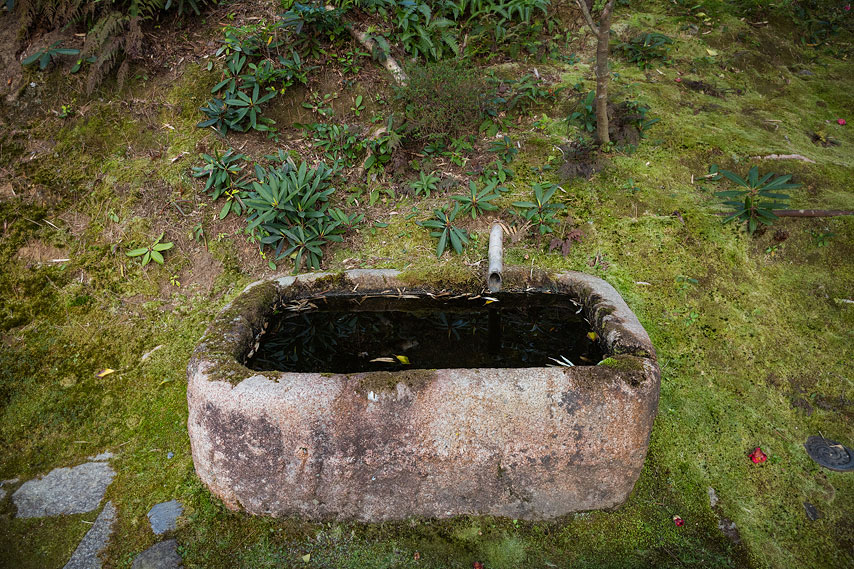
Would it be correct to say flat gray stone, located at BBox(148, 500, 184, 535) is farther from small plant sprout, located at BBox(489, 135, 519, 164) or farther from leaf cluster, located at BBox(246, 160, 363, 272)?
small plant sprout, located at BBox(489, 135, 519, 164)

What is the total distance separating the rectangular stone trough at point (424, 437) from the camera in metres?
2.26

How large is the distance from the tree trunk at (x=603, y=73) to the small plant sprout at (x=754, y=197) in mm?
984

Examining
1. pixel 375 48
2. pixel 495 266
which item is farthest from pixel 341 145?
pixel 495 266

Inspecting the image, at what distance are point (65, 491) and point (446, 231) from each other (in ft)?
8.96

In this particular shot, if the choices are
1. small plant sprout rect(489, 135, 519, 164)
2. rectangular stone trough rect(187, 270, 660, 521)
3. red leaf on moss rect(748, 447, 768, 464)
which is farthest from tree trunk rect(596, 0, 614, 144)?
red leaf on moss rect(748, 447, 768, 464)

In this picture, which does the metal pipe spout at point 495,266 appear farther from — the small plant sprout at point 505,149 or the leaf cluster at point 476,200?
the small plant sprout at point 505,149

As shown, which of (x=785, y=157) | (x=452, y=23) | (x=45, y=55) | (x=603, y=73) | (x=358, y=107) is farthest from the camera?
(x=452, y=23)

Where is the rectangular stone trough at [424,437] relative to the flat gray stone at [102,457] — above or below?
above

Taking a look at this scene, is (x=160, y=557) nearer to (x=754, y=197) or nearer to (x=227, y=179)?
(x=227, y=179)

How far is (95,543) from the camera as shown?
2.51 metres

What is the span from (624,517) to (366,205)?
2.83m

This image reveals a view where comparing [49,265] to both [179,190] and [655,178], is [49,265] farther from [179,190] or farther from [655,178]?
[655,178]

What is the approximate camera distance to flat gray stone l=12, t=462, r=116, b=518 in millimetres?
2684

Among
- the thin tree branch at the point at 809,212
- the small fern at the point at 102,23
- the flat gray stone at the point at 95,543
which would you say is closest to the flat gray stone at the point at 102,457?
the flat gray stone at the point at 95,543
